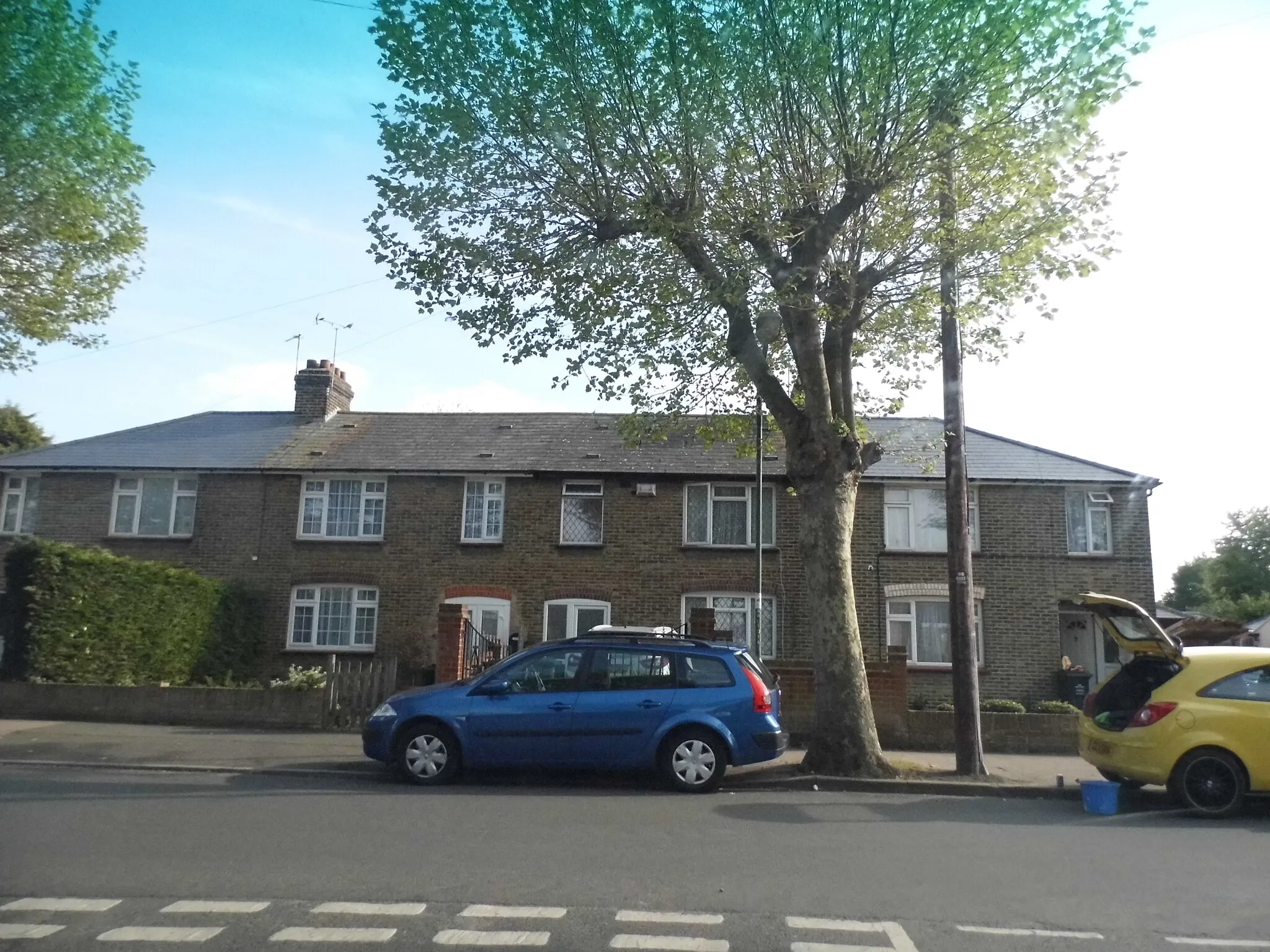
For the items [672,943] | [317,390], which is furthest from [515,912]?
[317,390]

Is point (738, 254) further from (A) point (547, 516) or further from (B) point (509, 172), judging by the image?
(A) point (547, 516)

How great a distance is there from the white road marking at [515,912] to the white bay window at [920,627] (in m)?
16.8

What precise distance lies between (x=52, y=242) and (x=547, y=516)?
10370mm

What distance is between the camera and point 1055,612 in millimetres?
21469

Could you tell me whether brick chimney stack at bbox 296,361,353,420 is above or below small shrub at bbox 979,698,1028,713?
above

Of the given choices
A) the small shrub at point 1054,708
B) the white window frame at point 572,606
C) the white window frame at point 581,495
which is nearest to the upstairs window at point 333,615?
the white window frame at point 581,495

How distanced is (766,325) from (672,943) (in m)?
8.81

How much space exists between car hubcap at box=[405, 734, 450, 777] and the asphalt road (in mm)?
460

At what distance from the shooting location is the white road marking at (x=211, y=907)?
18.6 feet

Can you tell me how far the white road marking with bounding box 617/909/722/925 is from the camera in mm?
5680

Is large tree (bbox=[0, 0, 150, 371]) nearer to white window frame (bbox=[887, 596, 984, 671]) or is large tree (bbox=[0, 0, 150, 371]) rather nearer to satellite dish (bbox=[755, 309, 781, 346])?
satellite dish (bbox=[755, 309, 781, 346])

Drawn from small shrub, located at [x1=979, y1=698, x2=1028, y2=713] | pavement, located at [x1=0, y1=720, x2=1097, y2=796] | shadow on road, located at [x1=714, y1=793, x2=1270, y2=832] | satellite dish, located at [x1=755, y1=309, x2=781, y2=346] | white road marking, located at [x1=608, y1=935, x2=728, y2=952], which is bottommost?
white road marking, located at [x1=608, y1=935, x2=728, y2=952]

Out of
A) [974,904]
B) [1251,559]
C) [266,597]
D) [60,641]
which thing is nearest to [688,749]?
[974,904]

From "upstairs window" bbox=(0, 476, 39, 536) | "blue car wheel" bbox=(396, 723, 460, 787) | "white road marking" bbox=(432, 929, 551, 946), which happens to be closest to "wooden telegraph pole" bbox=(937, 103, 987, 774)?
"blue car wheel" bbox=(396, 723, 460, 787)
